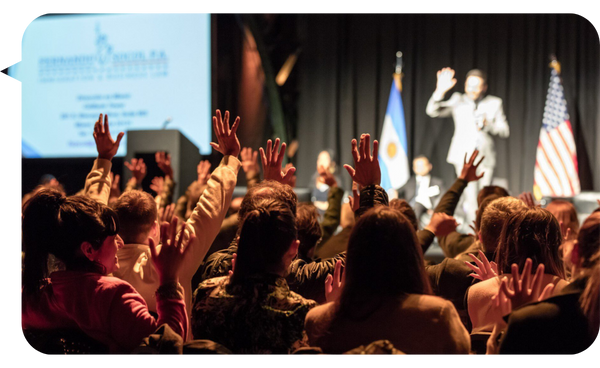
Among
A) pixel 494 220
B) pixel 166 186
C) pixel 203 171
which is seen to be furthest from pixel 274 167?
pixel 166 186

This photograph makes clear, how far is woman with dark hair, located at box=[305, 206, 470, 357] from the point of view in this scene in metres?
1.20

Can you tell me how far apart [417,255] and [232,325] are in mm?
492

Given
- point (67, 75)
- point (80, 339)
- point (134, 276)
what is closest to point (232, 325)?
point (80, 339)

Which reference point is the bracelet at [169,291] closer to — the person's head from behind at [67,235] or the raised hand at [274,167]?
the person's head from behind at [67,235]

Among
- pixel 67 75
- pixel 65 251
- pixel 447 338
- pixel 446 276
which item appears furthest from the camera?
pixel 67 75

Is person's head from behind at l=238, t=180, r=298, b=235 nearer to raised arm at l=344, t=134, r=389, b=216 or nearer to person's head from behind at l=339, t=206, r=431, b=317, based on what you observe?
raised arm at l=344, t=134, r=389, b=216

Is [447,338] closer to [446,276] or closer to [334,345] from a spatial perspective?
[334,345]

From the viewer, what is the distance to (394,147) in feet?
24.8

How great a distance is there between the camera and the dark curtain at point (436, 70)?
739cm

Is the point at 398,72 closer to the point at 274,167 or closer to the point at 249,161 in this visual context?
the point at 249,161

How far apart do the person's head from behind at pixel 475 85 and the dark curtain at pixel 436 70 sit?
0.24 metres

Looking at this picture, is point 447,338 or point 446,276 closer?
point 447,338

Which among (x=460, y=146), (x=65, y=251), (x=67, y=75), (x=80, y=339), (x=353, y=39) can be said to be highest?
(x=353, y=39)

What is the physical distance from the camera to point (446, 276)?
195 centimetres
